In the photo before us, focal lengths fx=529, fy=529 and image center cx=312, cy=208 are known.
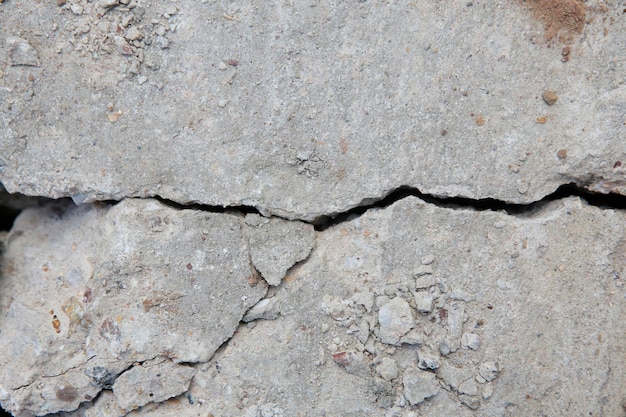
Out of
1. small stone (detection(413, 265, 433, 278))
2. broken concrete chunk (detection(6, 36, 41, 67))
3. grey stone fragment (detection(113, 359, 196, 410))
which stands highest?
broken concrete chunk (detection(6, 36, 41, 67))

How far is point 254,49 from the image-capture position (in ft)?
4.91

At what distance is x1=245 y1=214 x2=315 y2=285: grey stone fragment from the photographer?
152 centimetres

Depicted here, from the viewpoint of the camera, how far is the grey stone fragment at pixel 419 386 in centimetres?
148

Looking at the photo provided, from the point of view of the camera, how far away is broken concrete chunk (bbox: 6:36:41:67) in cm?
147

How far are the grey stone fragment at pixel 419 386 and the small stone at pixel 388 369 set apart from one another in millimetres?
38

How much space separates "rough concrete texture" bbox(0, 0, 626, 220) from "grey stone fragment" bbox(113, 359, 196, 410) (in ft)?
1.63

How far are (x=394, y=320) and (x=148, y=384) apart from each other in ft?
2.38

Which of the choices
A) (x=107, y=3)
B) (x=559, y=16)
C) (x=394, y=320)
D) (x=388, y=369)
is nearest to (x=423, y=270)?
(x=394, y=320)

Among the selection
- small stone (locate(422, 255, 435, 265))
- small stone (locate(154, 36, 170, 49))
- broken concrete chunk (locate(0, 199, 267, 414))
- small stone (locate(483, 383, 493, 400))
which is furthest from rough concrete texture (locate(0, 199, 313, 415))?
small stone (locate(483, 383, 493, 400))

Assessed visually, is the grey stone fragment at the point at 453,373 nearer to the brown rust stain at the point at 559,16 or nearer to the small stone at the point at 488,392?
the small stone at the point at 488,392

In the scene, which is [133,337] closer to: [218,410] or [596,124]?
[218,410]

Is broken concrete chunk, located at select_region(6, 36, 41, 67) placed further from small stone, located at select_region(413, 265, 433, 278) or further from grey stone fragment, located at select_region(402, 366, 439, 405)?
grey stone fragment, located at select_region(402, 366, 439, 405)

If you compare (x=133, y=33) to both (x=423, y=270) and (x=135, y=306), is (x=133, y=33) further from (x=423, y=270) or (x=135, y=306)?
(x=423, y=270)

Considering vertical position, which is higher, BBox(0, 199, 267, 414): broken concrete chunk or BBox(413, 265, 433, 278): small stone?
BBox(413, 265, 433, 278): small stone
